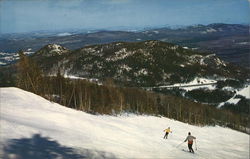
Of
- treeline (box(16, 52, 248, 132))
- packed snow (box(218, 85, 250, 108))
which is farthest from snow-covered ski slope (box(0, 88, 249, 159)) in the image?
packed snow (box(218, 85, 250, 108))

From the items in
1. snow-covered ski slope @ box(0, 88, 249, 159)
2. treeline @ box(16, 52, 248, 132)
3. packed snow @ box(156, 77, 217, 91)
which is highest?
snow-covered ski slope @ box(0, 88, 249, 159)

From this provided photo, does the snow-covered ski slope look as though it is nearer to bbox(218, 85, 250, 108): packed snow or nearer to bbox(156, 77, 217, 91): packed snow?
bbox(218, 85, 250, 108): packed snow

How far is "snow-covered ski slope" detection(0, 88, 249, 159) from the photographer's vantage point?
14071mm

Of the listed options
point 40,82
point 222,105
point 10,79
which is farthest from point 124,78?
point 40,82

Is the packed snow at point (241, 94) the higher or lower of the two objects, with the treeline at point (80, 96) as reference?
lower

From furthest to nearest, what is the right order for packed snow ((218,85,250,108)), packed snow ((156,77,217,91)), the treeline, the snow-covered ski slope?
1. packed snow ((156,77,217,91))
2. packed snow ((218,85,250,108))
3. the treeline
4. the snow-covered ski slope

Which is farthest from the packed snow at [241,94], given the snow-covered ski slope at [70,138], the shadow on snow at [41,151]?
the shadow on snow at [41,151]

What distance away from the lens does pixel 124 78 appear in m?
198

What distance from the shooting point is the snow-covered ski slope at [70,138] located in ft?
46.2

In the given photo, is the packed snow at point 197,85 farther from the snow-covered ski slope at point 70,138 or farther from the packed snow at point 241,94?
the snow-covered ski slope at point 70,138

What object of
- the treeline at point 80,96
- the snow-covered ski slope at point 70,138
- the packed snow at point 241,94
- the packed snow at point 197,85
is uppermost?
the snow-covered ski slope at point 70,138

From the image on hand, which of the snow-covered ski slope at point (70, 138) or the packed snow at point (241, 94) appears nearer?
the snow-covered ski slope at point (70, 138)

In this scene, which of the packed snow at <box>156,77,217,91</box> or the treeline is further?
the packed snow at <box>156,77,217,91</box>

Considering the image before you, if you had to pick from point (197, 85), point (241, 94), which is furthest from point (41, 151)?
point (197, 85)
